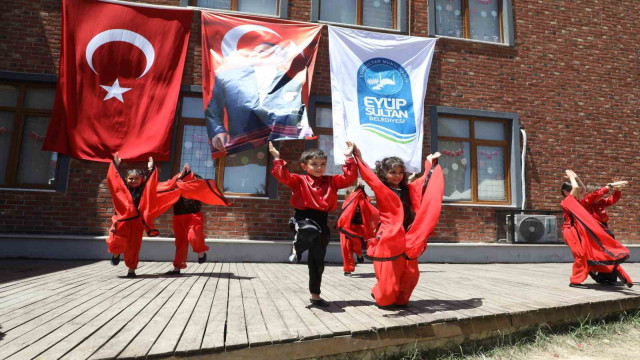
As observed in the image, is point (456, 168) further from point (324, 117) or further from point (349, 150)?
point (349, 150)

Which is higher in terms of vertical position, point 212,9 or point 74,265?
point 212,9

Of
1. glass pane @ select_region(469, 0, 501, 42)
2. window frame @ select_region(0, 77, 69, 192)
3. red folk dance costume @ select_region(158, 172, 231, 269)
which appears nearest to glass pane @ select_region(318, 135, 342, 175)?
red folk dance costume @ select_region(158, 172, 231, 269)

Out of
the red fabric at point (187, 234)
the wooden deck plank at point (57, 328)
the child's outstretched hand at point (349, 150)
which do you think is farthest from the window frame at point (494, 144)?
the wooden deck plank at point (57, 328)

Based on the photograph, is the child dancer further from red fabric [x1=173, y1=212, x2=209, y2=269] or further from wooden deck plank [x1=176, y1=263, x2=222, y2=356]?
wooden deck plank [x1=176, y1=263, x2=222, y2=356]

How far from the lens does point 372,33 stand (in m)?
7.77

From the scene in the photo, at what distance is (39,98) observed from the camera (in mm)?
7027

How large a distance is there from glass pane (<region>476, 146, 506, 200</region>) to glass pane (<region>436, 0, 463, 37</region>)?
120 inches

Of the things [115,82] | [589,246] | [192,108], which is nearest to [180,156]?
[192,108]

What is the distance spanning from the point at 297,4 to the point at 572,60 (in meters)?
7.18

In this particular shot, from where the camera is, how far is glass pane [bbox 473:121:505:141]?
841 centimetres

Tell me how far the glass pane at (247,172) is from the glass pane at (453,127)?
4.29m

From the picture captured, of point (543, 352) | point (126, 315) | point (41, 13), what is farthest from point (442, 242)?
point (41, 13)

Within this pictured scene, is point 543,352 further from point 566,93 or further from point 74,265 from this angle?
point 566,93

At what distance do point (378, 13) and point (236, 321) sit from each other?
810cm
